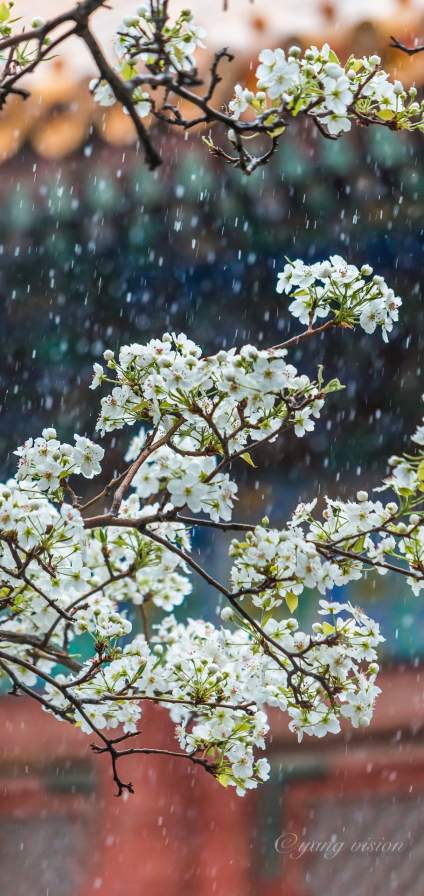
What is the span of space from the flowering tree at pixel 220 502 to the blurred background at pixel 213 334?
319 cm

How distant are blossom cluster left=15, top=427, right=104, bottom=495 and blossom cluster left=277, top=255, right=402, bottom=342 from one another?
457 mm

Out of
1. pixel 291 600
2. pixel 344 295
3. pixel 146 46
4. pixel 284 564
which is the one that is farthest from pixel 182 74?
pixel 291 600

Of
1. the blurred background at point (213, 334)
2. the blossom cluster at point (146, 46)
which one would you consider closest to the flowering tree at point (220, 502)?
the blossom cluster at point (146, 46)

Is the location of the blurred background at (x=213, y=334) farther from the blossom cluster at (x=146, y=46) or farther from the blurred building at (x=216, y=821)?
the blossom cluster at (x=146, y=46)

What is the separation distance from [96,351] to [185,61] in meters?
4.29

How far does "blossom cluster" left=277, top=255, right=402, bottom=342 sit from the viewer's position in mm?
1583

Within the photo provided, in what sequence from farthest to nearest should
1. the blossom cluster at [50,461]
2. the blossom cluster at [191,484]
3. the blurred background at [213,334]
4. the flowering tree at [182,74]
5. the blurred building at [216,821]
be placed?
the blurred background at [213,334] → the blurred building at [216,821] → the blossom cluster at [50,461] → the blossom cluster at [191,484] → the flowering tree at [182,74]

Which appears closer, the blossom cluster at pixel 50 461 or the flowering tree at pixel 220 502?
the flowering tree at pixel 220 502

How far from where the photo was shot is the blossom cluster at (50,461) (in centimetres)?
155

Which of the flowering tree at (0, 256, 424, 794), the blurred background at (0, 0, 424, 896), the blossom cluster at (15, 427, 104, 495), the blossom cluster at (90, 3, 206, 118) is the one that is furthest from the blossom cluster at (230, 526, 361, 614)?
the blurred background at (0, 0, 424, 896)

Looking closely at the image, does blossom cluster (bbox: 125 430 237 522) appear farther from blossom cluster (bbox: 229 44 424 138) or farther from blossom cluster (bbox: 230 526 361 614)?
blossom cluster (bbox: 229 44 424 138)

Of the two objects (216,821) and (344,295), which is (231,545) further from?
(216,821)

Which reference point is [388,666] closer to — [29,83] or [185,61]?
[29,83]

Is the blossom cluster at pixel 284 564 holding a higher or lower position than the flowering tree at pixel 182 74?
lower
